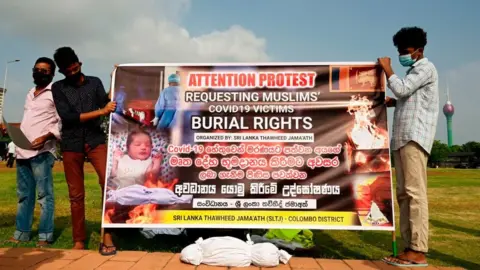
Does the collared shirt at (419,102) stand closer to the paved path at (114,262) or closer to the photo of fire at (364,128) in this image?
the photo of fire at (364,128)

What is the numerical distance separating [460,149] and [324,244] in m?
130

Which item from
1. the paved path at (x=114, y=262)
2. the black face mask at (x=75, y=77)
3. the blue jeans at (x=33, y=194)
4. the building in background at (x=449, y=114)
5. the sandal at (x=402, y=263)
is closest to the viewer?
the paved path at (x=114, y=262)

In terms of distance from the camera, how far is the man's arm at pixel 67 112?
3551 millimetres

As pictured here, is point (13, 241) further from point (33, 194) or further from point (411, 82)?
point (411, 82)

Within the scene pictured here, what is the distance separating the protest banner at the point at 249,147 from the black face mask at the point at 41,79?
945mm

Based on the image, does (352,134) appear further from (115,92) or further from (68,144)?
(68,144)

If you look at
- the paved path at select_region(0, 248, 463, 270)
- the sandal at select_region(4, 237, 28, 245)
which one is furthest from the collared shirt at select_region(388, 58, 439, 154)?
the sandal at select_region(4, 237, 28, 245)

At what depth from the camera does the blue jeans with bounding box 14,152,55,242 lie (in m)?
3.82

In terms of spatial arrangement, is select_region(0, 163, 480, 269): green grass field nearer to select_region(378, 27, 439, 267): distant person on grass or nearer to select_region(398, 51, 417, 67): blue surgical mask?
select_region(378, 27, 439, 267): distant person on grass

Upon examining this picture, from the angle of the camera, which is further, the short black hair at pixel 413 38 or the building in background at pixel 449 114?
the building in background at pixel 449 114

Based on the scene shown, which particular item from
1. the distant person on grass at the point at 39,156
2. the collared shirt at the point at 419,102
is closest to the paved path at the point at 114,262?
the distant person on grass at the point at 39,156

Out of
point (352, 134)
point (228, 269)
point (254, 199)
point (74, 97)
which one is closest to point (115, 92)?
point (74, 97)

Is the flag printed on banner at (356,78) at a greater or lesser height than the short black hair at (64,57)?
lesser

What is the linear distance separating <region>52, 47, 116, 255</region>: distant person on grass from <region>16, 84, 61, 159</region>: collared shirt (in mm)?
299
